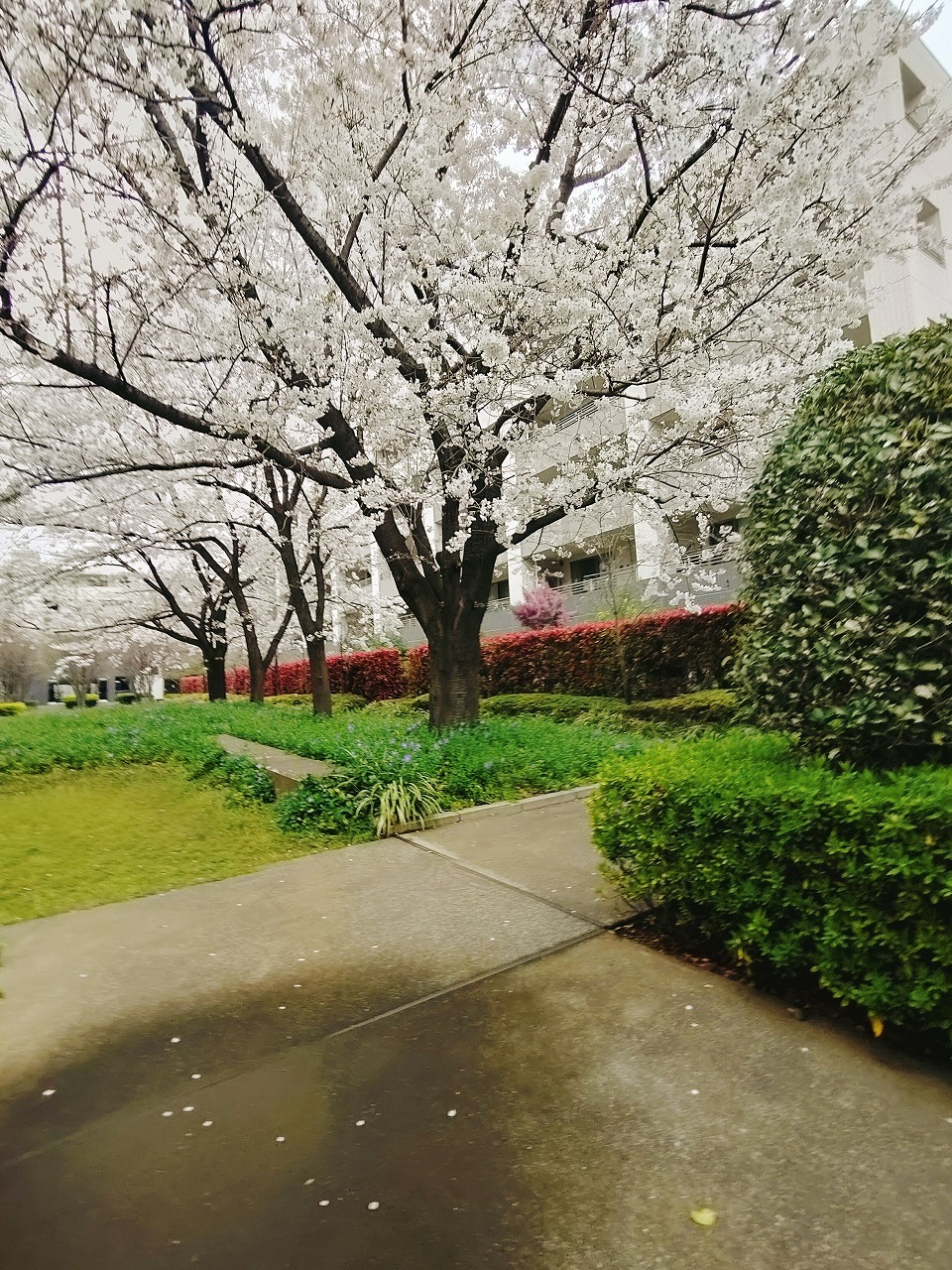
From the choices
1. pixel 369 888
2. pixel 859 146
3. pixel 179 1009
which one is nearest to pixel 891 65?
pixel 859 146

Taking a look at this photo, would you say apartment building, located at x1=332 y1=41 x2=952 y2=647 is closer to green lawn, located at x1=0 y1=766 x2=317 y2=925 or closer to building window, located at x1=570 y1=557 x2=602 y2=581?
building window, located at x1=570 y1=557 x2=602 y2=581

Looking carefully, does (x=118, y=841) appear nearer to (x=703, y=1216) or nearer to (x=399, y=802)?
(x=399, y=802)

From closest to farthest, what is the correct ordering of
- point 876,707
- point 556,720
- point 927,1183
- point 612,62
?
point 927,1183 → point 876,707 → point 612,62 → point 556,720

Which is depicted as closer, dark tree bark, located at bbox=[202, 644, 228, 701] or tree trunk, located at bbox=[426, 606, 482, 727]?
tree trunk, located at bbox=[426, 606, 482, 727]

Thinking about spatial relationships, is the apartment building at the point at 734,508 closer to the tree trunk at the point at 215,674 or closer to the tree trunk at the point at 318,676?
the tree trunk at the point at 318,676

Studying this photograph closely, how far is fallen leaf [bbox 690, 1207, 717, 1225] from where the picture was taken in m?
1.96

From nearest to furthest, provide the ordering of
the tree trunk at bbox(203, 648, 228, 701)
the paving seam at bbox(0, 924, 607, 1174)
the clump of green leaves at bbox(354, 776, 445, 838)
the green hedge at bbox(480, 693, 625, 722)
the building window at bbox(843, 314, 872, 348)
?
the paving seam at bbox(0, 924, 607, 1174)
the clump of green leaves at bbox(354, 776, 445, 838)
the green hedge at bbox(480, 693, 625, 722)
the building window at bbox(843, 314, 872, 348)
the tree trunk at bbox(203, 648, 228, 701)

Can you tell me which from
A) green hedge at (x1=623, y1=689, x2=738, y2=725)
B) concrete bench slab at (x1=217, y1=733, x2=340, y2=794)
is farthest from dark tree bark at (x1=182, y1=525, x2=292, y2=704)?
green hedge at (x1=623, y1=689, x2=738, y2=725)

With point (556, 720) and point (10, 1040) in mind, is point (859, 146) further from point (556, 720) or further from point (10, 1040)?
point (10, 1040)

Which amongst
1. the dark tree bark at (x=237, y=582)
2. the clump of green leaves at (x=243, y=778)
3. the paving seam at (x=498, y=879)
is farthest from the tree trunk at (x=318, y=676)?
the paving seam at (x=498, y=879)

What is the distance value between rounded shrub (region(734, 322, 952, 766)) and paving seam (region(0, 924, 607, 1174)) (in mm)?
1589

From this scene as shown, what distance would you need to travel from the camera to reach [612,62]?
722 cm

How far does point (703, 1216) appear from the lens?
197cm

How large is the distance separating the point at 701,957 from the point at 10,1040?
3.26 metres
